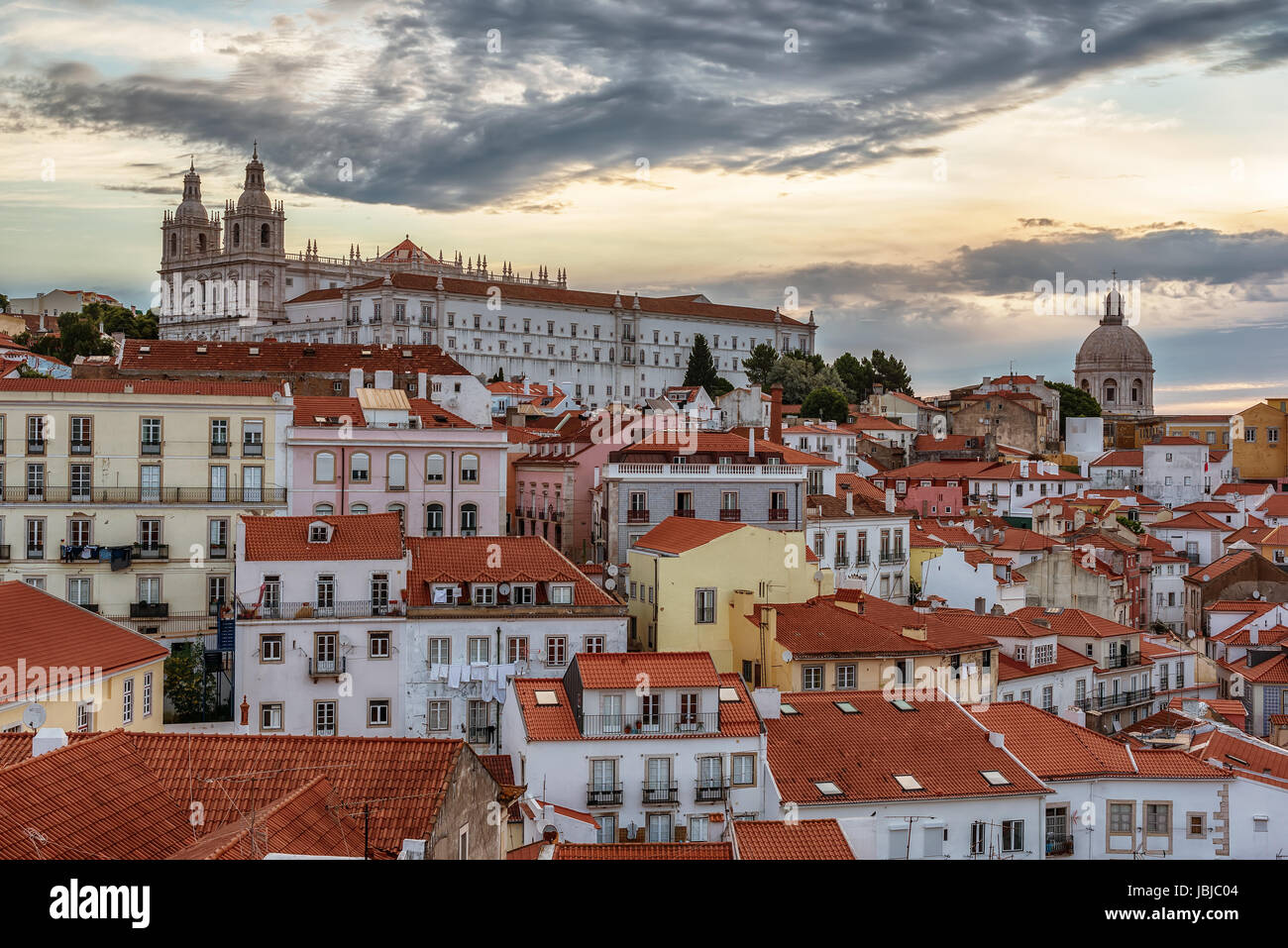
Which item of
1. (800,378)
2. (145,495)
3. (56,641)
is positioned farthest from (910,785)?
(800,378)

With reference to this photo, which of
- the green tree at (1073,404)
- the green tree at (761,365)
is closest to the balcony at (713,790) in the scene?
the green tree at (1073,404)

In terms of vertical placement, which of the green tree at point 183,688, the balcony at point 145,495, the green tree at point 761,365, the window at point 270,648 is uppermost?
the green tree at point 761,365

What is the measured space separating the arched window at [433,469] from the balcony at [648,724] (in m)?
14.4

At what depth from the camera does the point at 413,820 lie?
10414 millimetres

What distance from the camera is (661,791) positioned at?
20109mm

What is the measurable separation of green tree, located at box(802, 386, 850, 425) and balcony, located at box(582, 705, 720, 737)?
60777 mm

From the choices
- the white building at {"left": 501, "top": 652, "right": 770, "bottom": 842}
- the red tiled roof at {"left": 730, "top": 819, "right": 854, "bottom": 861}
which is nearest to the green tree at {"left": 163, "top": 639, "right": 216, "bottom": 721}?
the white building at {"left": 501, "top": 652, "right": 770, "bottom": 842}

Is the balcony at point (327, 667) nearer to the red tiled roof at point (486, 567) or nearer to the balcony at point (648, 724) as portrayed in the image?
the red tiled roof at point (486, 567)

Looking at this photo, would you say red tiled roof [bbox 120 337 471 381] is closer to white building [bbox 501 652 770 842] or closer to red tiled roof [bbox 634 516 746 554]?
red tiled roof [bbox 634 516 746 554]

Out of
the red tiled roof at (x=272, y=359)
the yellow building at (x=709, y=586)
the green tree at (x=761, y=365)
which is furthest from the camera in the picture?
the green tree at (x=761, y=365)

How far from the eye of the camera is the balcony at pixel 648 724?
19.9 metres

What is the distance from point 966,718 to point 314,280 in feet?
320
